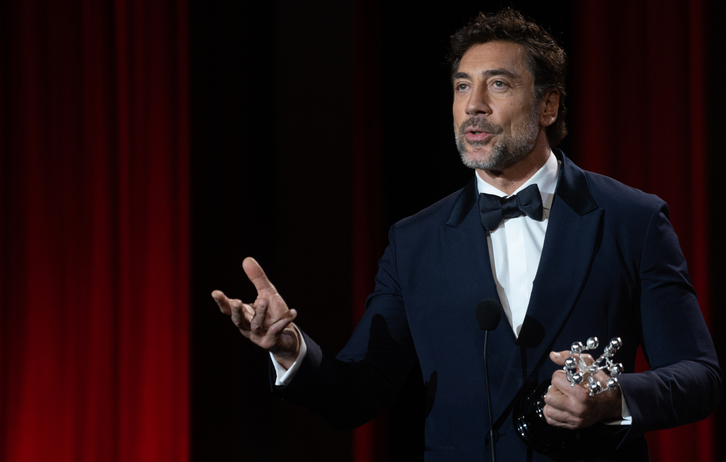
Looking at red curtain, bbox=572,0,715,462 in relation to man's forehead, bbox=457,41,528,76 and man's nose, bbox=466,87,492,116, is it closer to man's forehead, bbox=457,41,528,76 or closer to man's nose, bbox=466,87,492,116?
man's forehead, bbox=457,41,528,76

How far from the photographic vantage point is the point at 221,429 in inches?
108

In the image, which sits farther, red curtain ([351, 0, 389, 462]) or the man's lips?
red curtain ([351, 0, 389, 462])

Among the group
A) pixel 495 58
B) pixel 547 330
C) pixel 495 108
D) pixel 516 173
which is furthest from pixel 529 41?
pixel 547 330

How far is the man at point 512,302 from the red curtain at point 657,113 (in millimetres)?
787

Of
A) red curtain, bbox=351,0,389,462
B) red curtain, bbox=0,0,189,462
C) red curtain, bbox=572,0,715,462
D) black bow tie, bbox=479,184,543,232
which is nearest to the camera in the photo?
black bow tie, bbox=479,184,543,232

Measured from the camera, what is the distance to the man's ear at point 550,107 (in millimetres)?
1869

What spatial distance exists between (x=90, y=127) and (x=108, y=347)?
881 mm

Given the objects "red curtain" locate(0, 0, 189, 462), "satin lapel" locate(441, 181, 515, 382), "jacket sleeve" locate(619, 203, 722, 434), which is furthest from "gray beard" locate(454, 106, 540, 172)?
"red curtain" locate(0, 0, 189, 462)

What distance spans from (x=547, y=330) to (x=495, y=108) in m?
0.63

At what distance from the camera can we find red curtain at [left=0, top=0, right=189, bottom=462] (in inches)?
99.0

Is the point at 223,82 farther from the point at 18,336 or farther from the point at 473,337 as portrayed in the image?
the point at 473,337

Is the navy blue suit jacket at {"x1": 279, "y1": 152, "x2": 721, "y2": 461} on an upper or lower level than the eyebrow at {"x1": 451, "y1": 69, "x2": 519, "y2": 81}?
lower

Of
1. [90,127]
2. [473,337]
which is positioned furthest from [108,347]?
[473,337]

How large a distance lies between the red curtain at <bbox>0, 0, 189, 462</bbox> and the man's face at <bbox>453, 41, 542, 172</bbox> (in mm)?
1329
